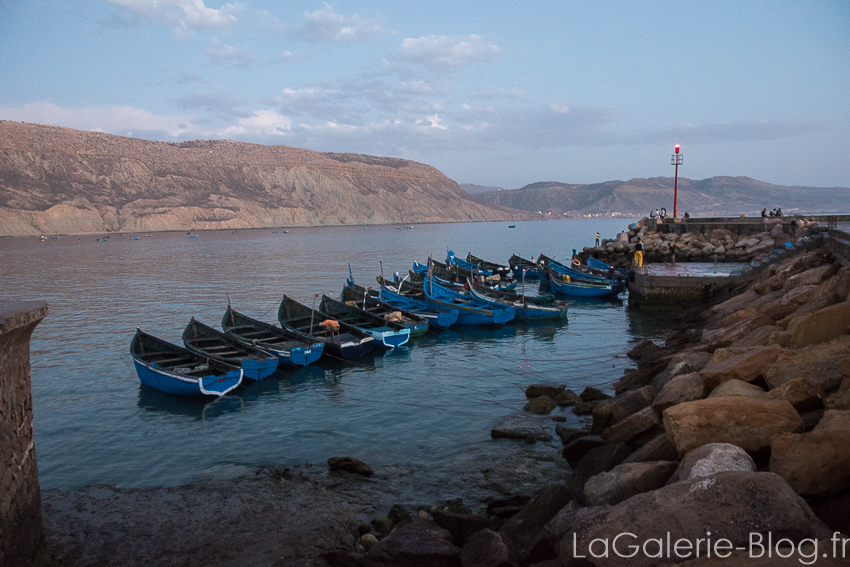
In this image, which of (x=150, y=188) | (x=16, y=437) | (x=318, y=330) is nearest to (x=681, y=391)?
(x=16, y=437)

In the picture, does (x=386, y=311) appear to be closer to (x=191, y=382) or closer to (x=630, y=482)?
(x=191, y=382)

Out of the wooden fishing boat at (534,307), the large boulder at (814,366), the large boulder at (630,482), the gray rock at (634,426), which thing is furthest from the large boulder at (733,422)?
the wooden fishing boat at (534,307)

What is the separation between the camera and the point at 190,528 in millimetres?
9031

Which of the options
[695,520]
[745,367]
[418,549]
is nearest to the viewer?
[695,520]

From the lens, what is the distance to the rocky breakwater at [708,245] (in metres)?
33.6

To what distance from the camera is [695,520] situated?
16.0 ft

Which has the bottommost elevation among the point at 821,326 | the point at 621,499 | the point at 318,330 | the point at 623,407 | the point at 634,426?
the point at 318,330

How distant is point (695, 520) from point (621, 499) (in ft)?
5.57

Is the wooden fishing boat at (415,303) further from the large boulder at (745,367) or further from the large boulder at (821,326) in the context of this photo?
the large boulder at (821,326)

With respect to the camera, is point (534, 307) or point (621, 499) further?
point (534, 307)

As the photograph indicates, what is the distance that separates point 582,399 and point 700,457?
893cm

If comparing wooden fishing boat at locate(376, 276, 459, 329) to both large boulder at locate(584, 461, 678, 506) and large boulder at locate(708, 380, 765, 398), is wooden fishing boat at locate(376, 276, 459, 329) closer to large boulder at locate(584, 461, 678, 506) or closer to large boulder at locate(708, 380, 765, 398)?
large boulder at locate(708, 380, 765, 398)

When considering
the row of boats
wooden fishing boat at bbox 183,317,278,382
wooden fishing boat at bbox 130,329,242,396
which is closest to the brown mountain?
the row of boats

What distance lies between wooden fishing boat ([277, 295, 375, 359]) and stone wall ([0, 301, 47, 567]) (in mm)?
13099
